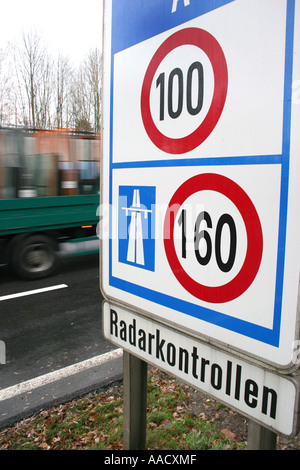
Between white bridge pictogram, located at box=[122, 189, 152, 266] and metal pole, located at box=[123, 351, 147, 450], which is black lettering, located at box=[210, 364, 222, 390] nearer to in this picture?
white bridge pictogram, located at box=[122, 189, 152, 266]

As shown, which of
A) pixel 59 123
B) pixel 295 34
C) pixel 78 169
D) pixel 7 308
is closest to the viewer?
pixel 295 34

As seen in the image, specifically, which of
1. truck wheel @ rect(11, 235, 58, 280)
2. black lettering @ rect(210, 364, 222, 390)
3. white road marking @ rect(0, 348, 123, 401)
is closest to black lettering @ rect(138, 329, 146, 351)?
black lettering @ rect(210, 364, 222, 390)

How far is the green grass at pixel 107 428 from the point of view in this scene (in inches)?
102

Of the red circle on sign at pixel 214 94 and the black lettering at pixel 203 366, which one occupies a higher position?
the red circle on sign at pixel 214 94

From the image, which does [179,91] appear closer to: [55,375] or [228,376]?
[228,376]

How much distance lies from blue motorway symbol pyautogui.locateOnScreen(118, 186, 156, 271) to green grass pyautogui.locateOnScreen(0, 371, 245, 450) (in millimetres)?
1738

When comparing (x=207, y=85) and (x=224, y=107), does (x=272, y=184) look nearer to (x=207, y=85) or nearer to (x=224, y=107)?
(x=224, y=107)

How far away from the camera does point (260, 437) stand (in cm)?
122

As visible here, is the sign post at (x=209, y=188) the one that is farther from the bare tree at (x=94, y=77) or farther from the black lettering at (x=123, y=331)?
the bare tree at (x=94, y=77)

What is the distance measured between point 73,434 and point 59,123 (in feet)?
85.7

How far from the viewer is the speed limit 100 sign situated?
0.98 meters

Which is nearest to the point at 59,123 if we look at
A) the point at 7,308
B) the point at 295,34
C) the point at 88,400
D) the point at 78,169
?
the point at 78,169

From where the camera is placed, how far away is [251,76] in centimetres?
102

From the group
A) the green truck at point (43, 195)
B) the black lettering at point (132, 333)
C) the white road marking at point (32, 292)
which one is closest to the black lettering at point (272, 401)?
the black lettering at point (132, 333)
